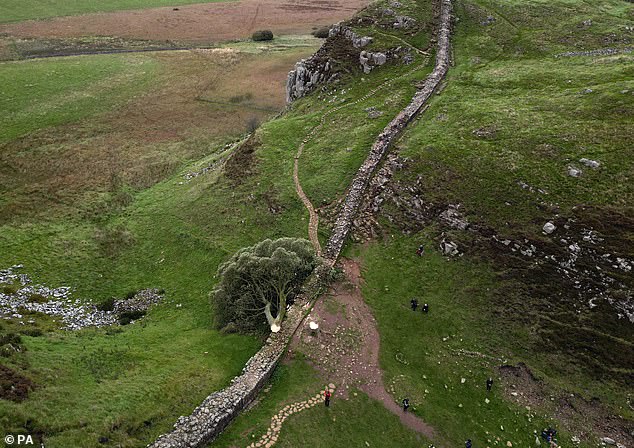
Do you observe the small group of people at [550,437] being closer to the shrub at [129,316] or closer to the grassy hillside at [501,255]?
the grassy hillside at [501,255]

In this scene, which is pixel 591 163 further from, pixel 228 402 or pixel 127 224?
pixel 127 224

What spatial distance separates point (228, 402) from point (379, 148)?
3968cm

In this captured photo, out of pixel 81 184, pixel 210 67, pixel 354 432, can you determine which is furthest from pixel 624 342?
pixel 210 67

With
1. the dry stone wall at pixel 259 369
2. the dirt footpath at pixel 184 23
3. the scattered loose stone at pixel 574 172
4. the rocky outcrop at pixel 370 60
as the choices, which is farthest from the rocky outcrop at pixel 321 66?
the dirt footpath at pixel 184 23

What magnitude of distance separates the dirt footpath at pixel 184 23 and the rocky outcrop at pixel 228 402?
152 meters

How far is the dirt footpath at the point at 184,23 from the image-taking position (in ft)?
529

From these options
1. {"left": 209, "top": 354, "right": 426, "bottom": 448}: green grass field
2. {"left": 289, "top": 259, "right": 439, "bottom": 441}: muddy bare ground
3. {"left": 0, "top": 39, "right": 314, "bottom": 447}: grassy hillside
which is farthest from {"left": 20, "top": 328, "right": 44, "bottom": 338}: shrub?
{"left": 289, "top": 259, "right": 439, "bottom": 441}: muddy bare ground

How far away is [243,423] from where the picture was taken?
30562mm

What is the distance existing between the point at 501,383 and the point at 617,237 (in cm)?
1858

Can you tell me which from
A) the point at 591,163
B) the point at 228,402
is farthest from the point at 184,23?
the point at 228,402

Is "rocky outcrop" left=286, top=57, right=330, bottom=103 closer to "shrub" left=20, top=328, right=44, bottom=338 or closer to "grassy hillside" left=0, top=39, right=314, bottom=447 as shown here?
"grassy hillside" left=0, top=39, right=314, bottom=447

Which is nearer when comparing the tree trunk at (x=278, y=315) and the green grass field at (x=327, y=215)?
the green grass field at (x=327, y=215)

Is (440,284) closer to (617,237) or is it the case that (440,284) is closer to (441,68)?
(617,237)

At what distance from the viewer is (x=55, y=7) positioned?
18212 cm
